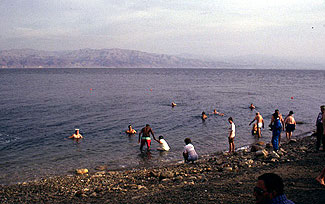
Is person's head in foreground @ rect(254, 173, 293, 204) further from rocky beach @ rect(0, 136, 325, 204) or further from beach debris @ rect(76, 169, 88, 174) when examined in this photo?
beach debris @ rect(76, 169, 88, 174)

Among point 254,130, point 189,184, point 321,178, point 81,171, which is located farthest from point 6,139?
point 321,178

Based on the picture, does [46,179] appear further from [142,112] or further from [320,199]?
[142,112]

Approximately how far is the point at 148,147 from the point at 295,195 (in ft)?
33.7

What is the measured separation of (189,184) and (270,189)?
583 cm

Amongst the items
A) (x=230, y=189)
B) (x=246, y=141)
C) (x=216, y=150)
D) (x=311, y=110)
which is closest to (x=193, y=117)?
(x=246, y=141)

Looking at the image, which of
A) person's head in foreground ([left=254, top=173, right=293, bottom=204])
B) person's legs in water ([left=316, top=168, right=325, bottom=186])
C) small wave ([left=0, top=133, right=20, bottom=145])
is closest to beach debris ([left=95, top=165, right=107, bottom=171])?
small wave ([left=0, top=133, right=20, bottom=145])

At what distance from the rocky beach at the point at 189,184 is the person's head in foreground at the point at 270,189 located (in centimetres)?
387

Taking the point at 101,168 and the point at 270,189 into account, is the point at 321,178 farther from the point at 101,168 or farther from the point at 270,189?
the point at 101,168

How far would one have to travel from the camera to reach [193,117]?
1145 inches

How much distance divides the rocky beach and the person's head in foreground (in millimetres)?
3872

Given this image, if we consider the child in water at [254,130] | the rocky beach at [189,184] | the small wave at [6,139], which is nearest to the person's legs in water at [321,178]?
the rocky beach at [189,184]

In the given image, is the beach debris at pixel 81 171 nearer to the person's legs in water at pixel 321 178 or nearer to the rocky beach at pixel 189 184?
the rocky beach at pixel 189 184

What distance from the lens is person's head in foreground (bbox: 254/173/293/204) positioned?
11.7 ft

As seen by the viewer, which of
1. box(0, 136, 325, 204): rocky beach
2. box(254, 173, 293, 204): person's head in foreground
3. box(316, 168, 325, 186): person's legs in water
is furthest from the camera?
box(0, 136, 325, 204): rocky beach
